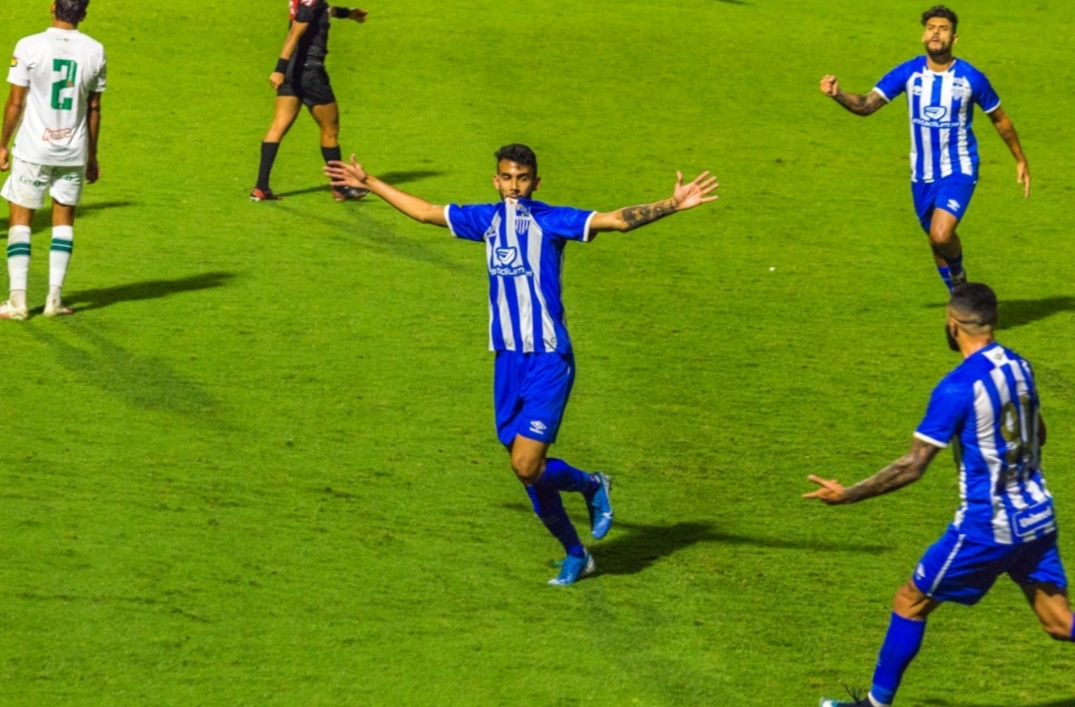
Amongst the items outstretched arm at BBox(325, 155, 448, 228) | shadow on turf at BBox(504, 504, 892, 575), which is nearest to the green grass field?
shadow on turf at BBox(504, 504, 892, 575)

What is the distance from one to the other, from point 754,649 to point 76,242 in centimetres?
843

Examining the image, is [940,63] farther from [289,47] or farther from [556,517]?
[289,47]

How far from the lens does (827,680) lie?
708 cm

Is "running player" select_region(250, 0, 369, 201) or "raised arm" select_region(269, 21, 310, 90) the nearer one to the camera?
"raised arm" select_region(269, 21, 310, 90)

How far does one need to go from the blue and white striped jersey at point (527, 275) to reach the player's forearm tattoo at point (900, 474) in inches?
80.7

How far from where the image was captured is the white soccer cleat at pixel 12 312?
1162 centimetres

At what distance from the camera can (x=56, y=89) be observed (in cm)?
1116

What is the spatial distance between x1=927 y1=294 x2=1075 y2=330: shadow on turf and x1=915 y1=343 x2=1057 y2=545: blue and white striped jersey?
6.50m

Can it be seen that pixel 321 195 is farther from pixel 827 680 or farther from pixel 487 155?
pixel 827 680

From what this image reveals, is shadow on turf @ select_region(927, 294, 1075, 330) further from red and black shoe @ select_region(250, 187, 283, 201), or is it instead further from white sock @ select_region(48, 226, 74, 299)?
white sock @ select_region(48, 226, 74, 299)

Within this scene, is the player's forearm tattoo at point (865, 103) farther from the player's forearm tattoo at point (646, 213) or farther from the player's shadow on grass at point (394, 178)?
the player's shadow on grass at point (394, 178)

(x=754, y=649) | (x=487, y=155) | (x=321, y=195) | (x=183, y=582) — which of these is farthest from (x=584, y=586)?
(x=487, y=155)

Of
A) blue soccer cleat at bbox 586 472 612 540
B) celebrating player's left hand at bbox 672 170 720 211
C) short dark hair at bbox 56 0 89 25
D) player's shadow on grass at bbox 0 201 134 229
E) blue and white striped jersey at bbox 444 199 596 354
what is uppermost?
short dark hair at bbox 56 0 89 25

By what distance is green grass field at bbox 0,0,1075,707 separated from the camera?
724cm
